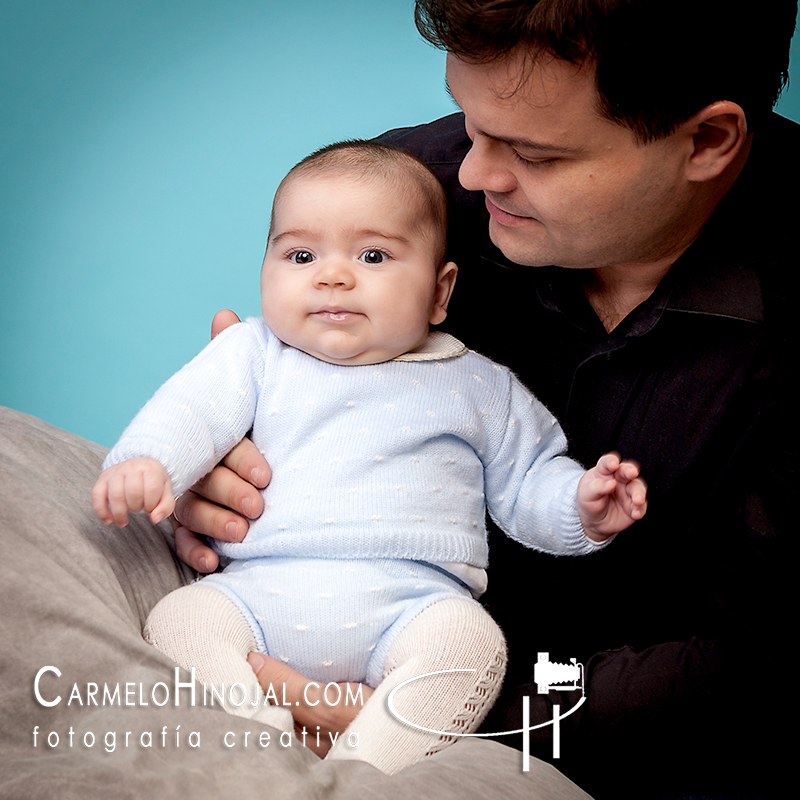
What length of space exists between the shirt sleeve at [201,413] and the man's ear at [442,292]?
0.31 meters

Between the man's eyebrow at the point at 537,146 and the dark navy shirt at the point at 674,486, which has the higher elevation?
the man's eyebrow at the point at 537,146

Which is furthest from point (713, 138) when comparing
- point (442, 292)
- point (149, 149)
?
point (149, 149)

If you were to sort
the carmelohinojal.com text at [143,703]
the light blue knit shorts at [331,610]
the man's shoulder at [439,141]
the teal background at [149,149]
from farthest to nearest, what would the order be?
the teal background at [149,149] → the man's shoulder at [439,141] → the light blue knit shorts at [331,610] → the carmelohinojal.com text at [143,703]

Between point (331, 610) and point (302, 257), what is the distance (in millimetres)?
562

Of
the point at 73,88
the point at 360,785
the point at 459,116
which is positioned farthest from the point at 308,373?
the point at 73,88

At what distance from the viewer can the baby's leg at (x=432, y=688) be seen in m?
1.11

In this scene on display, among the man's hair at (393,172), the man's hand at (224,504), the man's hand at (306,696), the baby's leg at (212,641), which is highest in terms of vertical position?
the man's hair at (393,172)

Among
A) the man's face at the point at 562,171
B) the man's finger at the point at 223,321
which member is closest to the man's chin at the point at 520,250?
the man's face at the point at 562,171

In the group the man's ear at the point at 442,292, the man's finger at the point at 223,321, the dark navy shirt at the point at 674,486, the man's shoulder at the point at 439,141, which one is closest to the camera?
the dark navy shirt at the point at 674,486

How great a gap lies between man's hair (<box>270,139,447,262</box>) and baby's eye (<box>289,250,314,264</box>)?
12 centimetres

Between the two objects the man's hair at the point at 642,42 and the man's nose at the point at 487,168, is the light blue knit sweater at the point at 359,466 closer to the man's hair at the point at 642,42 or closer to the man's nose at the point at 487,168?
the man's nose at the point at 487,168

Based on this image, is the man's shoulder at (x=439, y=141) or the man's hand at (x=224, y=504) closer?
the man's hand at (x=224, y=504)

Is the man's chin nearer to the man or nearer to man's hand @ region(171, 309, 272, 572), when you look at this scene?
the man

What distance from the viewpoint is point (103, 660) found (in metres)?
1.06
